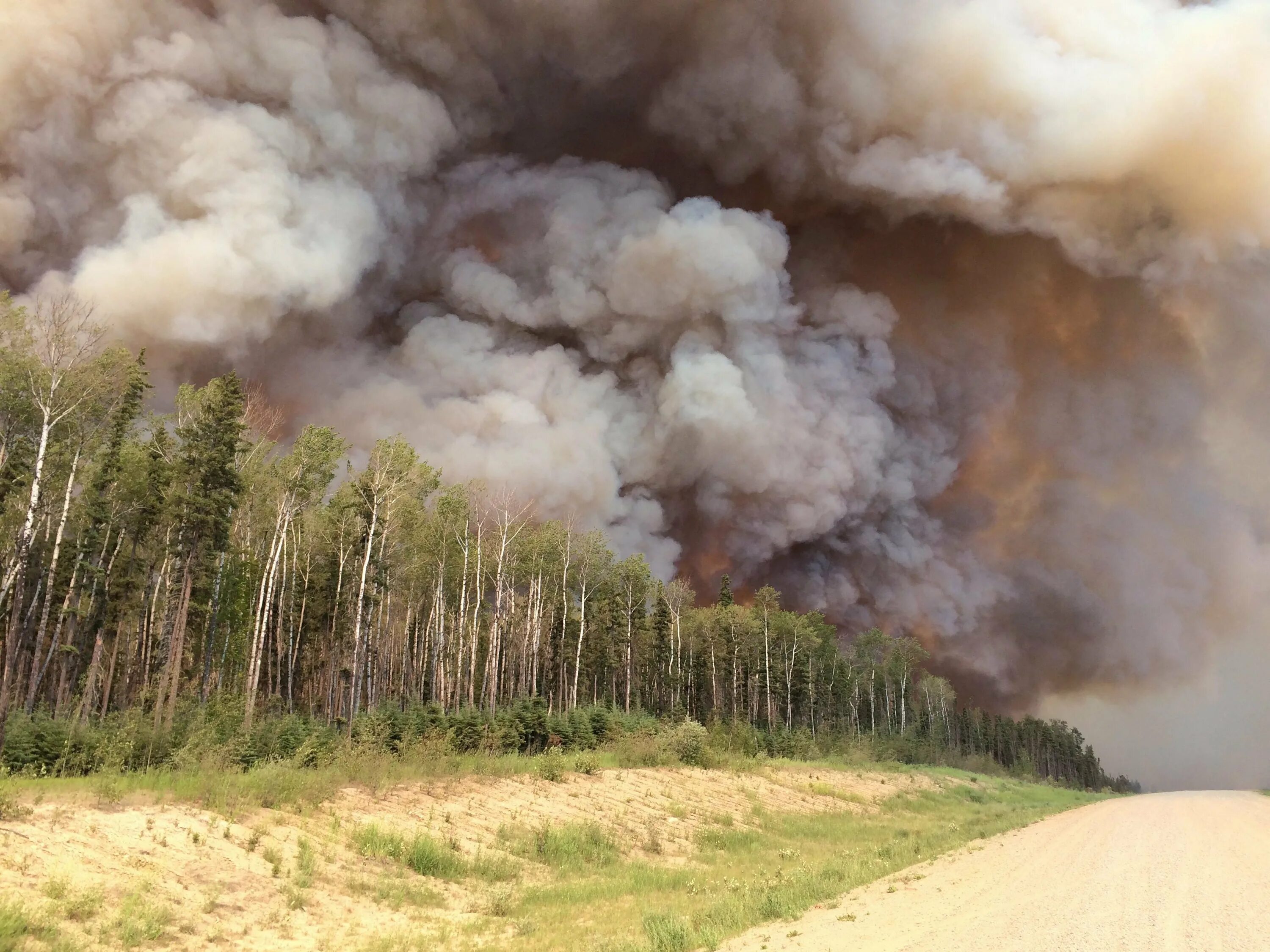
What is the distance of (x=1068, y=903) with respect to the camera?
32.8 feet

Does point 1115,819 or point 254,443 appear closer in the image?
point 1115,819

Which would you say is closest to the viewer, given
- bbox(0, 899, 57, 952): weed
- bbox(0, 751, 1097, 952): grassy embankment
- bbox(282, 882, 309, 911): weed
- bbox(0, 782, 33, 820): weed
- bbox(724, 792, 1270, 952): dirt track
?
bbox(724, 792, 1270, 952): dirt track

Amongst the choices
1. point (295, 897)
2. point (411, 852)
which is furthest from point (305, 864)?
point (411, 852)

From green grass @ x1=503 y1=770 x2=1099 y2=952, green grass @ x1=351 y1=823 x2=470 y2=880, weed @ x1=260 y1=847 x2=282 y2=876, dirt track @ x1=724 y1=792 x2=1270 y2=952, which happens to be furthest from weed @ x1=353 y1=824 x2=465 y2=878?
dirt track @ x1=724 y1=792 x2=1270 y2=952

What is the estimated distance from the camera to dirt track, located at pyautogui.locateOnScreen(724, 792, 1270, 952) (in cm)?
807

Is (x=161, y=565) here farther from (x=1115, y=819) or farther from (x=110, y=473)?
(x=1115, y=819)

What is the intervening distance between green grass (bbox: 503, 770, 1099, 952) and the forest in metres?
10.8

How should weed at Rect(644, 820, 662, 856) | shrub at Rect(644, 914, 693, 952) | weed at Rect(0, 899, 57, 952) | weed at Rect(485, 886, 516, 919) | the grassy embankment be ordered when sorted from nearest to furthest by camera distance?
weed at Rect(0, 899, 57, 952)
shrub at Rect(644, 914, 693, 952)
the grassy embankment
weed at Rect(485, 886, 516, 919)
weed at Rect(644, 820, 662, 856)

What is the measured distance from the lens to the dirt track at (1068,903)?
26.5 ft

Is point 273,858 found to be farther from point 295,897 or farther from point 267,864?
point 295,897

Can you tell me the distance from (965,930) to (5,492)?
34049mm

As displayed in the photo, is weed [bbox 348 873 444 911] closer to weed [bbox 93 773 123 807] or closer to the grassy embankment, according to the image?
the grassy embankment

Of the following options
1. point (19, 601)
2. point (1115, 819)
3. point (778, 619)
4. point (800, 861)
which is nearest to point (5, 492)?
point (19, 601)

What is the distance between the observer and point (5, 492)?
26719 mm
